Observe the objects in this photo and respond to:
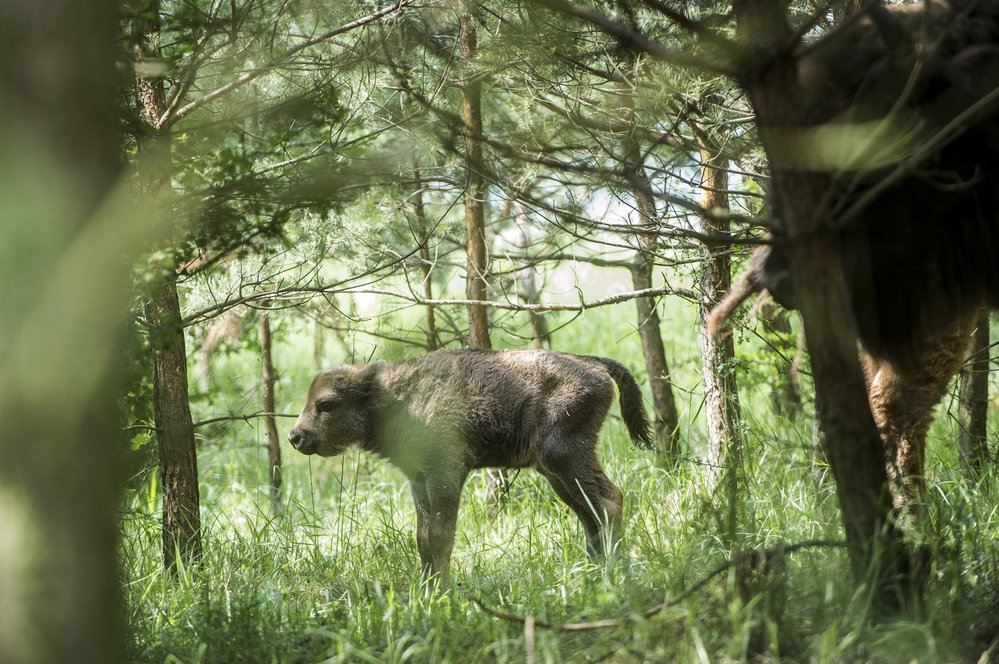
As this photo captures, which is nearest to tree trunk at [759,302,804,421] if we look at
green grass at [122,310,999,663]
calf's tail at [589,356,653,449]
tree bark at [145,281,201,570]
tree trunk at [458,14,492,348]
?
green grass at [122,310,999,663]

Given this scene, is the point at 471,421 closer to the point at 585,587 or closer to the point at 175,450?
the point at 175,450

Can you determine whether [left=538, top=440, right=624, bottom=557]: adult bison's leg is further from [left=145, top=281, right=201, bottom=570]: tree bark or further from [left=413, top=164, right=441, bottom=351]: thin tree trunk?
[left=145, top=281, right=201, bottom=570]: tree bark

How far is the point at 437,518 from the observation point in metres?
5.93

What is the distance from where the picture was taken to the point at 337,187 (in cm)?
393

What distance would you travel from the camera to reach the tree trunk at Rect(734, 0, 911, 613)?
3.16 m

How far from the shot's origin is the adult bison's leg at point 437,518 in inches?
222

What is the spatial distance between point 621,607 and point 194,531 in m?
2.87

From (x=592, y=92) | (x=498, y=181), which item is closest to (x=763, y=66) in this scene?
(x=498, y=181)

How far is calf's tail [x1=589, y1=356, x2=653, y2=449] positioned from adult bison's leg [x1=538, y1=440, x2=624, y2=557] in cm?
44

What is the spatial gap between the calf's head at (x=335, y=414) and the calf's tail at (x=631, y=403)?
5.61 ft

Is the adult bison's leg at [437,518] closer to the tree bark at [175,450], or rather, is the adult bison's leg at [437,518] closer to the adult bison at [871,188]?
the tree bark at [175,450]

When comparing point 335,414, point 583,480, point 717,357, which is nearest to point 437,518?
point 583,480

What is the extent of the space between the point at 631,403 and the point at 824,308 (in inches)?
134

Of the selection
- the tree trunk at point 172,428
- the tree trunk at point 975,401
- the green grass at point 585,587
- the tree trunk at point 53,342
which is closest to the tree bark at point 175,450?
the tree trunk at point 172,428
